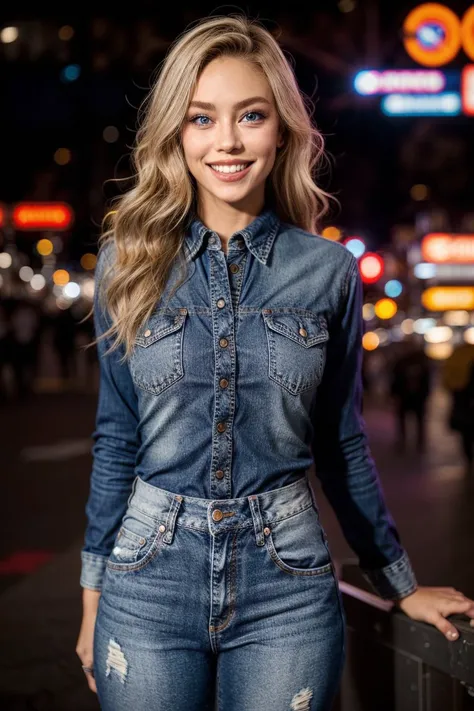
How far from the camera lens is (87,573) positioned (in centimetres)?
221

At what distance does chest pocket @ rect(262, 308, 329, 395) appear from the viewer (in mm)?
2029

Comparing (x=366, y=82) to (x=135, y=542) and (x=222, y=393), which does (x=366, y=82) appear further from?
(x=135, y=542)

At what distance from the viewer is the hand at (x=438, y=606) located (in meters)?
2.35

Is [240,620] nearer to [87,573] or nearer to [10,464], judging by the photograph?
[87,573]

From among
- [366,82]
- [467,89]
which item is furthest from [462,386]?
[366,82]

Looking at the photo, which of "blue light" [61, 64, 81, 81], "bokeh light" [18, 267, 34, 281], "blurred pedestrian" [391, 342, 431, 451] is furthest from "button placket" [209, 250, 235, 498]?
"bokeh light" [18, 267, 34, 281]

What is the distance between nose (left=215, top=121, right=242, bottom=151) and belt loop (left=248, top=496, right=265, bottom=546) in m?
0.76

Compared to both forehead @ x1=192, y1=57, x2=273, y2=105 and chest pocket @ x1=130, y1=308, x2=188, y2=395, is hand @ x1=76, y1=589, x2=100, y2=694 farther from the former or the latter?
forehead @ x1=192, y1=57, x2=273, y2=105

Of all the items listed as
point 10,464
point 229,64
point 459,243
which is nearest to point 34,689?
point 229,64

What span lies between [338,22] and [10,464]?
26.7 feet

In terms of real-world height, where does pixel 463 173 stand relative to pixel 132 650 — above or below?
above

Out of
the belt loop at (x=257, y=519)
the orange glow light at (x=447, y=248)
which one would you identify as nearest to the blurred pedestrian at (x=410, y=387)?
the orange glow light at (x=447, y=248)

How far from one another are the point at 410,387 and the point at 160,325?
10.8m

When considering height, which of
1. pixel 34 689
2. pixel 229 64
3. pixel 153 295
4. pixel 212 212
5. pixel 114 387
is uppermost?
pixel 229 64
